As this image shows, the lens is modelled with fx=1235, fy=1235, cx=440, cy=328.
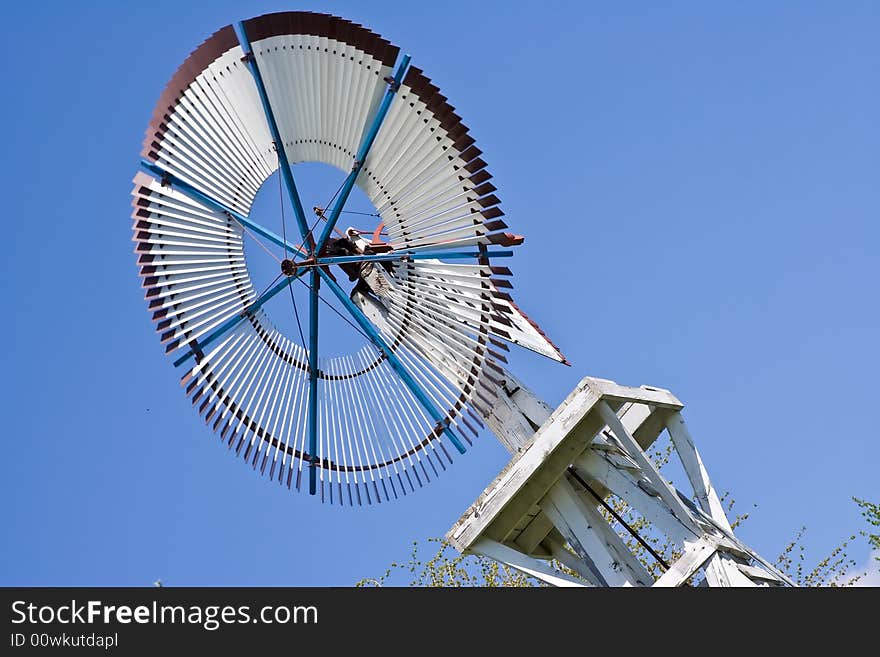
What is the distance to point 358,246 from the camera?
1309cm

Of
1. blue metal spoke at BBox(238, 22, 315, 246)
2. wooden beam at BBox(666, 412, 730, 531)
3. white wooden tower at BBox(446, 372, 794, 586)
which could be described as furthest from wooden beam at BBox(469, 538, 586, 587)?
blue metal spoke at BBox(238, 22, 315, 246)

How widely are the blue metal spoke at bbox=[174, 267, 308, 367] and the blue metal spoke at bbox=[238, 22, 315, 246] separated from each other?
43 centimetres

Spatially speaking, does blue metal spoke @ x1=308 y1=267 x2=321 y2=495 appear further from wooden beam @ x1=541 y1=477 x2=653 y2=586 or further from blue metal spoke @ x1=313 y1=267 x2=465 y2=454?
wooden beam @ x1=541 y1=477 x2=653 y2=586

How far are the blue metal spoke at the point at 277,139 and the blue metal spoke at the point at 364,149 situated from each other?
0.22 m

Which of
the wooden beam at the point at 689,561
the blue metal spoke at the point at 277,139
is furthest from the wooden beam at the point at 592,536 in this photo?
the blue metal spoke at the point at 277,139

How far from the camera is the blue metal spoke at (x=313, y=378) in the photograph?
12.6 metres

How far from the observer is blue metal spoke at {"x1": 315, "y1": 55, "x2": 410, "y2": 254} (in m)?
12.1

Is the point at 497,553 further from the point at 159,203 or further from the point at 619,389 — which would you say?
the point at 159,203

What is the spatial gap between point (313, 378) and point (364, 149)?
8.03 ft

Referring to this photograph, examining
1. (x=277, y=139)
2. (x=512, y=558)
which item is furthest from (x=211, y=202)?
(x=512, y=558)

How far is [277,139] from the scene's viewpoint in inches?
484

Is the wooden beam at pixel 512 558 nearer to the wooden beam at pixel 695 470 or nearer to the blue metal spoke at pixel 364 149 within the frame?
the wooden beam at pixel 695 470
